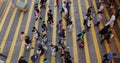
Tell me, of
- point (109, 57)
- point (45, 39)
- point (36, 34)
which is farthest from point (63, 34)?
point (109, 57)

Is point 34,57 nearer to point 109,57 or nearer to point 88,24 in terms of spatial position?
point 109,57

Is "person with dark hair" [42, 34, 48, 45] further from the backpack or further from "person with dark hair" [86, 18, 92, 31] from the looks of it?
"person with dark hair" [86, 18, 92, 31]

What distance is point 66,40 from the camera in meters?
20.1

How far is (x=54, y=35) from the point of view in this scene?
67.9 feet

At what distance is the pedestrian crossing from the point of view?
61.6 ft

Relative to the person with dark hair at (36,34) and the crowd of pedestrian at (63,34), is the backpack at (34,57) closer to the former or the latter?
the crowd of pedestrian at (63,34)

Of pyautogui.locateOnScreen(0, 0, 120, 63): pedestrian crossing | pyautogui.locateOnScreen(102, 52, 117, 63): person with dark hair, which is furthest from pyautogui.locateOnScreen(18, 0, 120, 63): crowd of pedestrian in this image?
pyautogui.locateOnScreen(0, 0, 120, 63): pedestrian crossing

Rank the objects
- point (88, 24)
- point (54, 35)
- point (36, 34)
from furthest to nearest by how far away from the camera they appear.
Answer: point (88, 24)
point (54, 35)
point (36, 34)

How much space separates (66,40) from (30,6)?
651 cm

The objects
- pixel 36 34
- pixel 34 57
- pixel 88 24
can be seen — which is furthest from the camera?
pixel 88 24

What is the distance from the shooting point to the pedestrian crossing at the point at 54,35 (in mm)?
18781

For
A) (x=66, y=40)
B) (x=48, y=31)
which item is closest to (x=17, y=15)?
(x=48, y=31)

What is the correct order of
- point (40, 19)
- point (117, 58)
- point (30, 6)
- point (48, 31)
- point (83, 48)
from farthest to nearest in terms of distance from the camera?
point (30, 6), point (40, 19), point (48, 31), point (83, 48), point (117, 58)

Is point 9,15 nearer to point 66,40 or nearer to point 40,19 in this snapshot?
point 40,19
